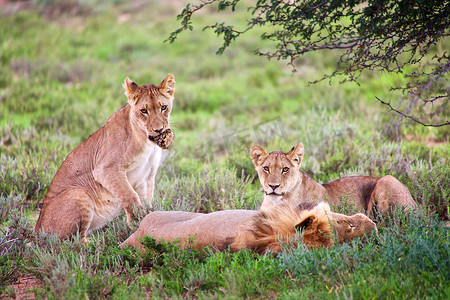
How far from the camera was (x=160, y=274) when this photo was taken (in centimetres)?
442

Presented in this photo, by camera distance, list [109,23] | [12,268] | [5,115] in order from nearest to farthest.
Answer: [12,268], [5,115], [109,23]

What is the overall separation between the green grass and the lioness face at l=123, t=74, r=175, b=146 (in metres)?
0.86

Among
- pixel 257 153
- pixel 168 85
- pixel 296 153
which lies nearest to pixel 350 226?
pixel 296 153

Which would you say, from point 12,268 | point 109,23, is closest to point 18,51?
point 109,23

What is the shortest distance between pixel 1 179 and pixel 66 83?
8.35 metres

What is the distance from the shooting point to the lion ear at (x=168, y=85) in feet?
20.0

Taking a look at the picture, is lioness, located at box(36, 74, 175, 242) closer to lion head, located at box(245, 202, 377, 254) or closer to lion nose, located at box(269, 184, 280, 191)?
lion nose, located at box(269, 184, 280, 191)

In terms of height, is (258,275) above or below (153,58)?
below

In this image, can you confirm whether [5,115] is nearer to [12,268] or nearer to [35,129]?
A: [35,129]

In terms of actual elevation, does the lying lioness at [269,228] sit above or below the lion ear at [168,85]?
below

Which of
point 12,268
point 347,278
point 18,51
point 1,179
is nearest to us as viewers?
point 347,278

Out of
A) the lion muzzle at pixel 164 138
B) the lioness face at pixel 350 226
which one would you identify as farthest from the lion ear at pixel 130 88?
the lioness face at pixel 350 226

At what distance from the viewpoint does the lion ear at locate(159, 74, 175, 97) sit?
6109 millimetres

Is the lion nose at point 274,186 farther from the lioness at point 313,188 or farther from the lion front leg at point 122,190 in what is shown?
the lion front leg at point 122,190
